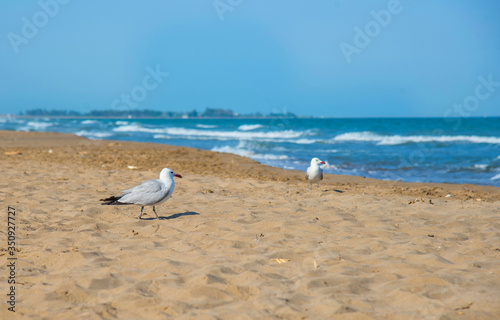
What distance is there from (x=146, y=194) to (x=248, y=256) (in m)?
1.84

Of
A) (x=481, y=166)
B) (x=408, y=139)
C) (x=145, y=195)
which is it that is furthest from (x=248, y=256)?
(x=408, y=139)

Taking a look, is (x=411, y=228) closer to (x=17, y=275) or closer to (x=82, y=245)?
(x=82, y=245)

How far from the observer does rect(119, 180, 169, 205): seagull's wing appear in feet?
17.3

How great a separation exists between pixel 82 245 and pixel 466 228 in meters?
4.39

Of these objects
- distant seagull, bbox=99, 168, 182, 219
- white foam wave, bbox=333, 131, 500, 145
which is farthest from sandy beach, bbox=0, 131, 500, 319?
white foam wave, bbox=333, 131, 500, 145

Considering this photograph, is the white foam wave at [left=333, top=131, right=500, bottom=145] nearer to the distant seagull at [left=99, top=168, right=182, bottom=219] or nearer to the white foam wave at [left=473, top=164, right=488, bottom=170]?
the white foam wave at [left=473, top=164, right=488, bottom=170]

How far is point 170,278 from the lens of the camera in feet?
11.3

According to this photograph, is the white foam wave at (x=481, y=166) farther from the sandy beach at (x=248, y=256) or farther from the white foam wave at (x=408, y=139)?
the white foam wave at (x=408, y=139)

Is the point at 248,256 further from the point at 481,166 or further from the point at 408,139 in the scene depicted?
the point at 408,139

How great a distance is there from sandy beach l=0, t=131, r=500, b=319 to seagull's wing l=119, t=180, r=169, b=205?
0.28 meters

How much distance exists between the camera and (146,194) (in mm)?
5297

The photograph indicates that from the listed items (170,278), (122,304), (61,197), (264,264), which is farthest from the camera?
(61,197)

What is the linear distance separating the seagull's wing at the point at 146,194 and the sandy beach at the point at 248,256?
275 millimetres

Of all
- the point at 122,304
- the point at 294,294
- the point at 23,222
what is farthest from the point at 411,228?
the point at 23,222
